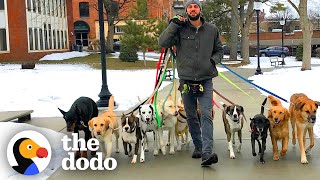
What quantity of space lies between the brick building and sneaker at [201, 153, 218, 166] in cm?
3073

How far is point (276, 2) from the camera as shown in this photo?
131ft

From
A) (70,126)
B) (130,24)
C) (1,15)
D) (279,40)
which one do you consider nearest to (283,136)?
(70,126)

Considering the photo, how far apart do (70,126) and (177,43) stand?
1.91 m

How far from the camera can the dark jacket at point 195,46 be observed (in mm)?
5906

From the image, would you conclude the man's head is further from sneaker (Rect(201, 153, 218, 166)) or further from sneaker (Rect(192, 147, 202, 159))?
sneaker (Rect(192, 147, 202, 159))

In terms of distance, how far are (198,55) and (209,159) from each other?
4.56 ft

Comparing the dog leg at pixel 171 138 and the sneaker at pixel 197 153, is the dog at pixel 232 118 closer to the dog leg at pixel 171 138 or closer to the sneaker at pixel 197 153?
the sneaker at pixel 197 153

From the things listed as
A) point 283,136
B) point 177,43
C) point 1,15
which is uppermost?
point 1,15

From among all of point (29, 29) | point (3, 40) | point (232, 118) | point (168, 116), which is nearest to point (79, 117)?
point (168, 116)

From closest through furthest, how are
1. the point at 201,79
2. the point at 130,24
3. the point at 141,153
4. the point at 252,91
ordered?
the point at 201,79
the point at 141,153
the point at 252,91
the point at 130,24

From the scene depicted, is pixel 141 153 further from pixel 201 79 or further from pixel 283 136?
pixel 283 136

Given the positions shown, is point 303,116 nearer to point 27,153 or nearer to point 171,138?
point 171,138

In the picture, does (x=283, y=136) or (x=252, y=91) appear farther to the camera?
(x=252, y=91)

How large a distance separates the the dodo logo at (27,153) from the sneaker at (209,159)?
215cm
